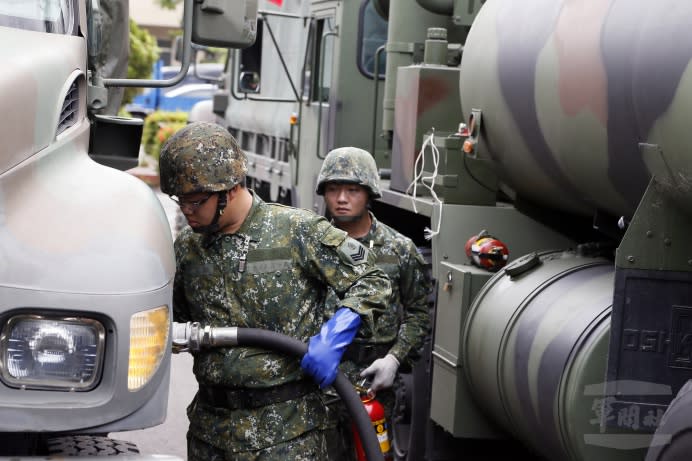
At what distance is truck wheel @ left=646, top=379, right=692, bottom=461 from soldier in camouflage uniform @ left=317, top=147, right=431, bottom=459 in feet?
5.44

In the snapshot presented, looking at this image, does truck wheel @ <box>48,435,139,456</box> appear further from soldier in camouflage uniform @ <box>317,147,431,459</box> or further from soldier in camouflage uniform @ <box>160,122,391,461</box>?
soldier in camouflage uniform @ <box>317,147,431,459</box>

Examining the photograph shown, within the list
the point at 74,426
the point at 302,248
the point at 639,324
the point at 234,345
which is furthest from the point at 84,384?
the point at 639,324

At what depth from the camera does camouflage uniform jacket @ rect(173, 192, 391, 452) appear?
4086 millimetres

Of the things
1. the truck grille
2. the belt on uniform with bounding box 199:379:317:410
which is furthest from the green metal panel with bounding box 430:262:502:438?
the truck grille

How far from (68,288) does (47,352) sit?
0.16 meters

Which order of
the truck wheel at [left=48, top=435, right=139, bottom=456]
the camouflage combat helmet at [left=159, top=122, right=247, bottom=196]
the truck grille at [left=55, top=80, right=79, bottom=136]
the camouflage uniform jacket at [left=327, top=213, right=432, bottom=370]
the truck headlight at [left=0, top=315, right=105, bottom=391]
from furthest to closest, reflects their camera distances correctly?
the camouflage uniform jacket at [left=327, top=213, right=432, bottom=370] < the camouflage combat helmet at [left=159, top=122, right=247, bottom=196] < the truck grille at [left=55, top=80, right=79, bottom=136] < the truck wheel at [left=48, top=435, right=139, bottom=456] < the truck headlight at [left=0, top=315, right=105, bottom=391]

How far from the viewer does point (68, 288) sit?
2885mm

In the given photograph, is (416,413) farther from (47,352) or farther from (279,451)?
(47,352)

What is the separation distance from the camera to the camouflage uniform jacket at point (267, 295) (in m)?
4.09

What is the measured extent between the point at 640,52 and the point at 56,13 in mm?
1876

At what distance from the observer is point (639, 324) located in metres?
3.99

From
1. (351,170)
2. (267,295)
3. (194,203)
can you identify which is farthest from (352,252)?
(351,170)

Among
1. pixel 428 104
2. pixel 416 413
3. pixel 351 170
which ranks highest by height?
pixel 428 104

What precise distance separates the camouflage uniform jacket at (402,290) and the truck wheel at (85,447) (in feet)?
7.33
